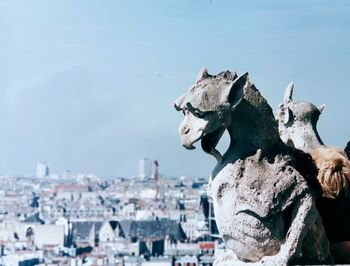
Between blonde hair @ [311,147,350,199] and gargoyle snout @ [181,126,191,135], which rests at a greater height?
gargoyle snout @ [181,126,191,135]

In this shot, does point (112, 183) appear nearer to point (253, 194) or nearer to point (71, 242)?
point (71, 242)

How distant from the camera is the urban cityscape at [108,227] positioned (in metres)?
80.3

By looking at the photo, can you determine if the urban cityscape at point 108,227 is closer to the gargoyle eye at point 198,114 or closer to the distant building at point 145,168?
the distant building at point 145,168

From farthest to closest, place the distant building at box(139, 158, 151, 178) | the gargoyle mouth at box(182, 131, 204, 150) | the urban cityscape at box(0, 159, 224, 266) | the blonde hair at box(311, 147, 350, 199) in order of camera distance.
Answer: the distant building at box(139, 158, 151, 178), the urban cityscape at box(0, 159, 224, 266), the blonde hair at box(311, 147, 350, 199), the gargoyle mouth at box(182, 131, 204, 150)

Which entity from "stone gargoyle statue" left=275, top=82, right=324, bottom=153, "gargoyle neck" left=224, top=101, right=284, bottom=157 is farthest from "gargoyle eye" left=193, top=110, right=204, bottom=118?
"stone gargoyle statue" left=275, top=82, right=324, bottom=153

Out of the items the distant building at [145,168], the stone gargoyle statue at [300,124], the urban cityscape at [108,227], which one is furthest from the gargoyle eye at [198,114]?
the distant building at [145,168]

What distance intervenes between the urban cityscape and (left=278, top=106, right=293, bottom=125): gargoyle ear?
1895 inches

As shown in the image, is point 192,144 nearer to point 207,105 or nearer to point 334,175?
point 207,105

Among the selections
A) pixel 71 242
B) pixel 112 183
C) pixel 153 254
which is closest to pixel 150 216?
pixel 71 242

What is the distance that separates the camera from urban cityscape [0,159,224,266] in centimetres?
8031

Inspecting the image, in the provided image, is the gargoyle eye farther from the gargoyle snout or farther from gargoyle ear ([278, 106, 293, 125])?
gargoyle ear ([278, 106, 293, 125])

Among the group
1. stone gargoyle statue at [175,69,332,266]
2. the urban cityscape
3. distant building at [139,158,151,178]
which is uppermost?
distant building at [139,158,151,178]

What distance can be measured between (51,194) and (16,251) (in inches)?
2207

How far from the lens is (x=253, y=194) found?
477 cm
